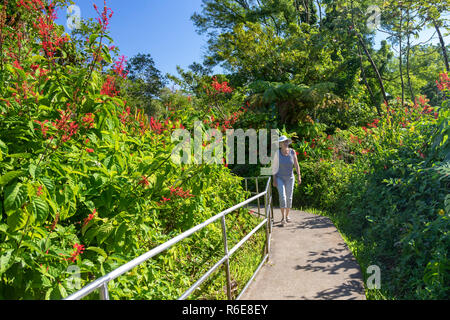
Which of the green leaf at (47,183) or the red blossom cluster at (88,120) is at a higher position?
the red blossom cluster at (88,120)

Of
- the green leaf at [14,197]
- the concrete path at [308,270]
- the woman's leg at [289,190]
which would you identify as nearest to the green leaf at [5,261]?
the green leaf at [14,197]

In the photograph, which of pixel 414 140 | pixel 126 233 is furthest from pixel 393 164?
pixel 126 233

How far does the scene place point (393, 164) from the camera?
216 inches

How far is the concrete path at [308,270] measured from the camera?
376 centimetres

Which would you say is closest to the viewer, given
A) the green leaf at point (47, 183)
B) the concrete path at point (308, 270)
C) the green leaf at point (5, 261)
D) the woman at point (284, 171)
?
the green leaf at point (5, 261)

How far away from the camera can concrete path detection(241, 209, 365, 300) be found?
3.76m

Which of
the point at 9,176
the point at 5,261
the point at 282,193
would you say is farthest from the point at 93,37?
the point at 282,193

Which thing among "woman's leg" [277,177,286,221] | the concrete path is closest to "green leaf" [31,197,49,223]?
the concrete path

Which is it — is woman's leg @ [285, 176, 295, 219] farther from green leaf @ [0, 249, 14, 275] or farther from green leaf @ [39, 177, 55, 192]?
green leaf @ [0, 249, 14, 275]

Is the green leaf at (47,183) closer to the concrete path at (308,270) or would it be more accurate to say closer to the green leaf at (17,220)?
the green leaf at (17,220)

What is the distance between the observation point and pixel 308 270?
14.6 ft

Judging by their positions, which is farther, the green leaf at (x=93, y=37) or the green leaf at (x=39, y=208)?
the green leaf at (x=93, y=37)

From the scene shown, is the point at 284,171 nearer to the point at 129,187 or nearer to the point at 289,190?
the point at 289,190

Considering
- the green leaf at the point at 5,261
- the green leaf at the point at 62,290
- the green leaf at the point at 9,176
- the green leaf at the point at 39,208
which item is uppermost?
the green leaf at the point at 9,176
